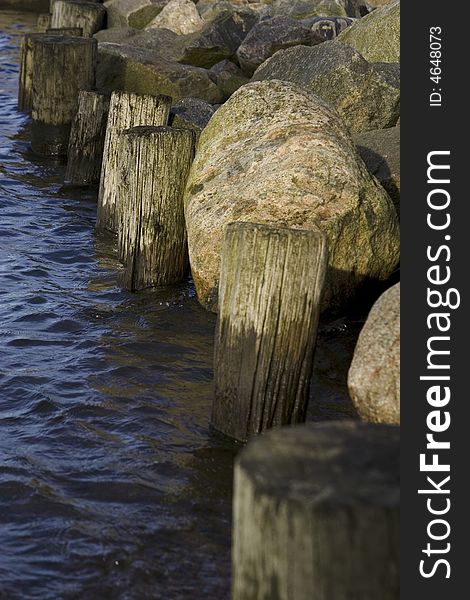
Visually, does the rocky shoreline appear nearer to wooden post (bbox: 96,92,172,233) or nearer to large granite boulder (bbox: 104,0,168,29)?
wooden post (bbox: 96,92,172,233)

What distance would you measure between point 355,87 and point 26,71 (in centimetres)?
580

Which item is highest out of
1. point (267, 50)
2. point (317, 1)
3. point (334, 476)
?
point (317, 1)

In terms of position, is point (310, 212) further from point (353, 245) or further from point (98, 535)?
point (98, 535)

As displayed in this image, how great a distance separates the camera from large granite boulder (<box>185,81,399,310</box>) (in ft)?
23.3

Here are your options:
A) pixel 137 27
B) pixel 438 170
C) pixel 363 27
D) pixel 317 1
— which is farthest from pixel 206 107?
pixel 137 27

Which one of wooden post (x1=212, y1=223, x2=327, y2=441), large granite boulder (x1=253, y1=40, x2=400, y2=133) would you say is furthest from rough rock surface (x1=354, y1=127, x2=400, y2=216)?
wooden post (x1=212, y1=223, x2=327, y2=441)

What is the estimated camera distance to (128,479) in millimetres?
5508

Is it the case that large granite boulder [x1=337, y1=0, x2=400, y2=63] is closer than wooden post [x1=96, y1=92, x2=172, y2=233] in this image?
No

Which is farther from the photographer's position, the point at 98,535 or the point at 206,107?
the point at 206,107

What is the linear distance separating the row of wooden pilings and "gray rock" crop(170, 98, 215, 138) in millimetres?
487

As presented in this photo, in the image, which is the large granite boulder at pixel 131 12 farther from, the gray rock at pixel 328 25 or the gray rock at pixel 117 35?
the gray rock at pixel 328 25

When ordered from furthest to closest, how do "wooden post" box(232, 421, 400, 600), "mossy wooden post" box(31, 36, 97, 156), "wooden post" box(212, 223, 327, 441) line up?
"mossy wooden post" box(31, 36, 97, 156) < "wooden post" box(212, 223, 327, 441) < "wooden post" box(232, 421, 400, 600)

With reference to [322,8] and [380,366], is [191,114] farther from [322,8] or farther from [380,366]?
[322,8]

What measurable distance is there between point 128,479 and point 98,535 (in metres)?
0.56
